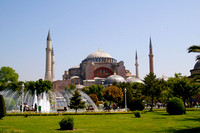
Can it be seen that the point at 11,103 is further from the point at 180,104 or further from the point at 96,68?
the point at 96,68

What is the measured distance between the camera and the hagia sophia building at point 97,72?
60.6m

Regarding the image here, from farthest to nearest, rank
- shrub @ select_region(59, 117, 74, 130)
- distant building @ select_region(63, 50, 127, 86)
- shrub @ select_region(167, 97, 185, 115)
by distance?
distant building @ select_region(63, 50, 127, 86) → shrub @ select_region(167, 97, 185, 115) → shrub @ select_region(59, 117, 74, 130)

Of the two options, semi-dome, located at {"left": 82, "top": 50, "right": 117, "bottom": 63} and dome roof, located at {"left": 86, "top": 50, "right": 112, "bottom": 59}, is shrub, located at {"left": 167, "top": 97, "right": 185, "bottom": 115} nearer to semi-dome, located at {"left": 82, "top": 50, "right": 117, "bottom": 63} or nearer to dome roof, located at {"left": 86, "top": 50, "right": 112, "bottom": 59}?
semi-dome, located at {"left": 82, "top": 50, "right": 117, "bottom": 63}

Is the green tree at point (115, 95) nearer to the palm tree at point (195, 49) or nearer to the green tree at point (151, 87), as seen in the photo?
the green tree at point (151, 87)

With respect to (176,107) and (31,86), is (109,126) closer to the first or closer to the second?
(176,107)

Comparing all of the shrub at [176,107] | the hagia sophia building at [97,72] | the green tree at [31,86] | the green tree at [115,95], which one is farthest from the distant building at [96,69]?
the shrub at [176,107]

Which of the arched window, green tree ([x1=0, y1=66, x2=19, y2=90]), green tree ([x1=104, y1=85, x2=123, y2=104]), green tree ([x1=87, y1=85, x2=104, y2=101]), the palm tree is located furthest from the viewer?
the arched window

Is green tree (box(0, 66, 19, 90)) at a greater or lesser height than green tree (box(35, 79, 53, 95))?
greater

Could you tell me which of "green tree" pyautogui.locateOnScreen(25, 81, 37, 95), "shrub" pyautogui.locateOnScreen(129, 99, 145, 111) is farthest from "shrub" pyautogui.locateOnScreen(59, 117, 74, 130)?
"green tree" pyautogui.locateOnScreen(25, 81, 37, 95)

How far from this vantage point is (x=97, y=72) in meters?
70.0

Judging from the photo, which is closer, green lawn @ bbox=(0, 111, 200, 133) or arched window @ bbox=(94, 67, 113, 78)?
green lawn @ bbox=(0, 111, 200, 133)

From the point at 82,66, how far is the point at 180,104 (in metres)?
57.9

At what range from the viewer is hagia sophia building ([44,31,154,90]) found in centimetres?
6063

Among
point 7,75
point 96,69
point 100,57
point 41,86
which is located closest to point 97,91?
point 41,86
